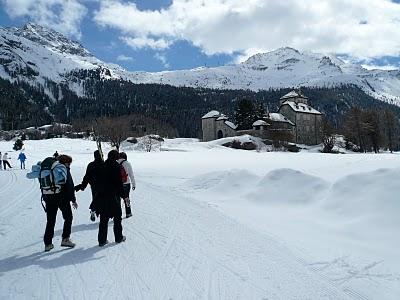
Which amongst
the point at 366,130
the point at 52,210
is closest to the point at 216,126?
the point at 366,130

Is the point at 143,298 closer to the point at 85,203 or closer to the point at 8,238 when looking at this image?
the point at 8,238

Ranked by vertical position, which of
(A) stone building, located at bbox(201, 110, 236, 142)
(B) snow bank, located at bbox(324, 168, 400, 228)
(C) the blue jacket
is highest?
(A) stone building, located at bbox(201, 110, 236, 142)

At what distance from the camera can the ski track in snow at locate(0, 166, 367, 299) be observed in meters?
5.29

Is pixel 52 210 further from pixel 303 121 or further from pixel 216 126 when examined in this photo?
pixel 303 121

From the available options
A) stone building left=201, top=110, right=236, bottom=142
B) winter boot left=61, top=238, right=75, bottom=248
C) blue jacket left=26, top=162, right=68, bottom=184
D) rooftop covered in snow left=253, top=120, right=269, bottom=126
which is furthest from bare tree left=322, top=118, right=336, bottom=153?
blue jacket left=26, top=162, right=68, bottom=184

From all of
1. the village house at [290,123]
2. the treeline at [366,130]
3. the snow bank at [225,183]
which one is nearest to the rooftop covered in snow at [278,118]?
the village house at [290,123]

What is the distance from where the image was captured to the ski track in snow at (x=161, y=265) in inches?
208

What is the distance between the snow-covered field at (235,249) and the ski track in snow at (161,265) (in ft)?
0.06

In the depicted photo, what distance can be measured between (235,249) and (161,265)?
158 cm

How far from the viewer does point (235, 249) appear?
732cm

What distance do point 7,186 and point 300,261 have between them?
1677cm

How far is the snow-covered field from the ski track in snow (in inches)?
0.7

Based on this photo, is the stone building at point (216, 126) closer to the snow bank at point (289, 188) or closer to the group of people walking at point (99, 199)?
the snow bank at point (289, 188)

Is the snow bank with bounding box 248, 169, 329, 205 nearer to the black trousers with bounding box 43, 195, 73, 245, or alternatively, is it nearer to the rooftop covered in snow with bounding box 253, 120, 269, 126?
the black trousers with bounding box 43, 195, 73, 245
